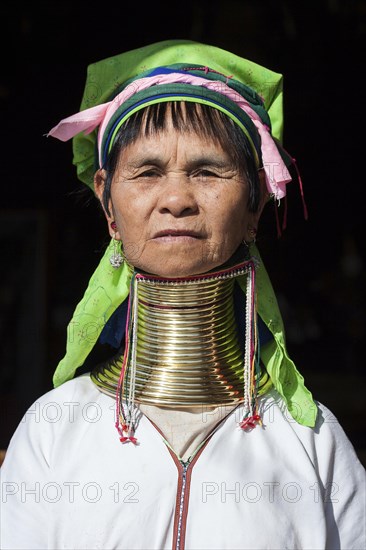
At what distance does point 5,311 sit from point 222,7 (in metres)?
2.41

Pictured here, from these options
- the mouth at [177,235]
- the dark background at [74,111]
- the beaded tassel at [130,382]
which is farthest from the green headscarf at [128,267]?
the dark background at [74,111]

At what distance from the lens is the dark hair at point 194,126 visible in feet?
6.20

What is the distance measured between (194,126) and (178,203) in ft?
0.66

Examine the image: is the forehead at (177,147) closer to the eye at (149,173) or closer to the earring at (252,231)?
the eye at (149,173)

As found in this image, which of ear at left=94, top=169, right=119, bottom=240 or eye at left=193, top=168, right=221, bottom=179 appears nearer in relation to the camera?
eye at left=193, top=168, right=221, bottom=179

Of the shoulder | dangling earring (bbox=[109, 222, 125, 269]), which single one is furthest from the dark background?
the shoulder

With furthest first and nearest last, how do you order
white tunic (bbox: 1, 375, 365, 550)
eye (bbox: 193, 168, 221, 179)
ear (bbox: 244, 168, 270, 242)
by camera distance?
ear (bbox: 244, 168, 270, 242) → eye (bbox: 193, 168, 221, 179) → white tunic (bbox: 1, 375, 365, 550)

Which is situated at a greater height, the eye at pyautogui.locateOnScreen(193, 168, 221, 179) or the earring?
the eye at pyautogui.locateOnScreen(193, 168, 221, 179)

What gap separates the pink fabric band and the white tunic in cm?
58

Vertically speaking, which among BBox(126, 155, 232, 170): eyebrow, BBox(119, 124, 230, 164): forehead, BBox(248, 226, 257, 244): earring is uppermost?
BBox(119, 124, 230, 164): forehead

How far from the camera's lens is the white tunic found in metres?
1.79

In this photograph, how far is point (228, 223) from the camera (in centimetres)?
189

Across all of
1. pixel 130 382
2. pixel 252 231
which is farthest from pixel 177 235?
pixel 130 382

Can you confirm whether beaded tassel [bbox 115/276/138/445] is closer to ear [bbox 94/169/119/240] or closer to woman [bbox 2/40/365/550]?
woman [bbox 2/40/365/550]
